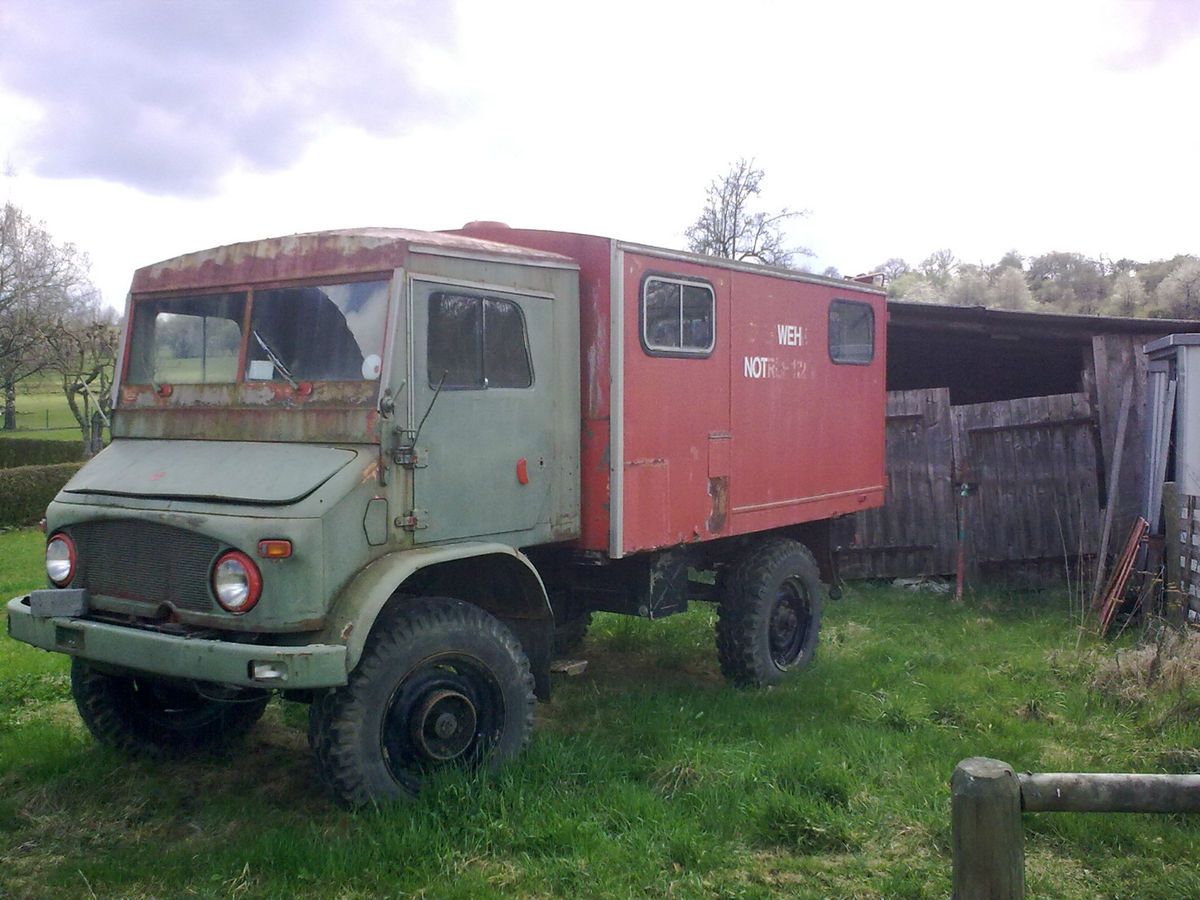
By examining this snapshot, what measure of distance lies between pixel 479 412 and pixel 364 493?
0.82m

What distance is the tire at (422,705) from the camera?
4293 millimetres

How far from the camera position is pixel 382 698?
172 inches

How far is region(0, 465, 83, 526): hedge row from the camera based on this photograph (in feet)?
51.9

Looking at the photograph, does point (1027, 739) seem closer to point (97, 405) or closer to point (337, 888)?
point (337, 888)

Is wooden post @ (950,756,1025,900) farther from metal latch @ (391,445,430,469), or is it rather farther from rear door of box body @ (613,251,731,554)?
rear door of box body @ (613,251,731,554)

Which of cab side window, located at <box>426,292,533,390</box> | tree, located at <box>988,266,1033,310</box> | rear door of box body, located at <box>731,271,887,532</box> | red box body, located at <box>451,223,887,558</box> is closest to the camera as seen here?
cab side window, located at <box>426,292,533,390</box>

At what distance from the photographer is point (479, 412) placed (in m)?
4.98

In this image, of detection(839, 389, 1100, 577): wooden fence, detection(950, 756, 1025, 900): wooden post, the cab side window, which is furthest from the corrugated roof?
detection(950, 756, 1025, 900): wooden post

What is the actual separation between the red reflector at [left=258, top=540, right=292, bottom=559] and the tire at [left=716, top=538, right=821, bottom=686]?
360cm

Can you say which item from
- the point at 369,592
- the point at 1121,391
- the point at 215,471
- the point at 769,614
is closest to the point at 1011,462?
the point at 1121,391

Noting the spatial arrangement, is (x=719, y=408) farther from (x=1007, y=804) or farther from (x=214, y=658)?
(x=1007, y=804)

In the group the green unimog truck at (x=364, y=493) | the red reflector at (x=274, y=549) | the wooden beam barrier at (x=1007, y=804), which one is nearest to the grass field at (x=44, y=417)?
the green unimog truck at (x=364, y=493)

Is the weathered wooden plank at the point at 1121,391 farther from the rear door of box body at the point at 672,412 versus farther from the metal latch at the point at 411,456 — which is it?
the metal latch at the point at 411,456

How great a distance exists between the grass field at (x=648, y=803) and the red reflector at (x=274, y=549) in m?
1.19
